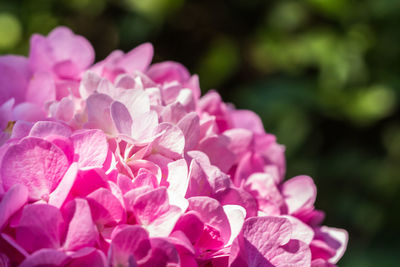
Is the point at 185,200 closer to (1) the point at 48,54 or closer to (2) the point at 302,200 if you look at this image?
(2) the point at 302,200

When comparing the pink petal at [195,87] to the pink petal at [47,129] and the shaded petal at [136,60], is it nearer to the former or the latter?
the shaded petal at [136,60]

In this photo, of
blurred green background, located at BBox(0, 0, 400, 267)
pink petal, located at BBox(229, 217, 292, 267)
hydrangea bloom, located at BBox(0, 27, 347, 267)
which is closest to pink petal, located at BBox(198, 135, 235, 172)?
hydrangea bloom, located at BBox(0, 27, 347, 267)

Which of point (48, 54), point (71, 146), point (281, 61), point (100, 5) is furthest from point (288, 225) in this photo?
point (100, 5)

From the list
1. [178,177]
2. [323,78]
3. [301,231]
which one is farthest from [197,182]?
[323,78]

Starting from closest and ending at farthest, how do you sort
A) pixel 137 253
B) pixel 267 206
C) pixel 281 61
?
pixel 137 253 < pixel 267 206 < pixel 281 61

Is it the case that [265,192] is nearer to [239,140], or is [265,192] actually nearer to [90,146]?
[239,140]

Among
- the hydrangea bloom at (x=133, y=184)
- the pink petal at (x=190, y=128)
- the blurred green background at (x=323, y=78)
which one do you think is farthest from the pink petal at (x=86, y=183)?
the blurred green background at (x=323, y=78)

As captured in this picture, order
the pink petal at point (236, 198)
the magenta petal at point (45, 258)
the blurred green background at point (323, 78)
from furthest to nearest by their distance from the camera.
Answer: the blurred green background at point (323, 78), the pink petal at point (236, 198), the magenta petal at point (45, 258)
